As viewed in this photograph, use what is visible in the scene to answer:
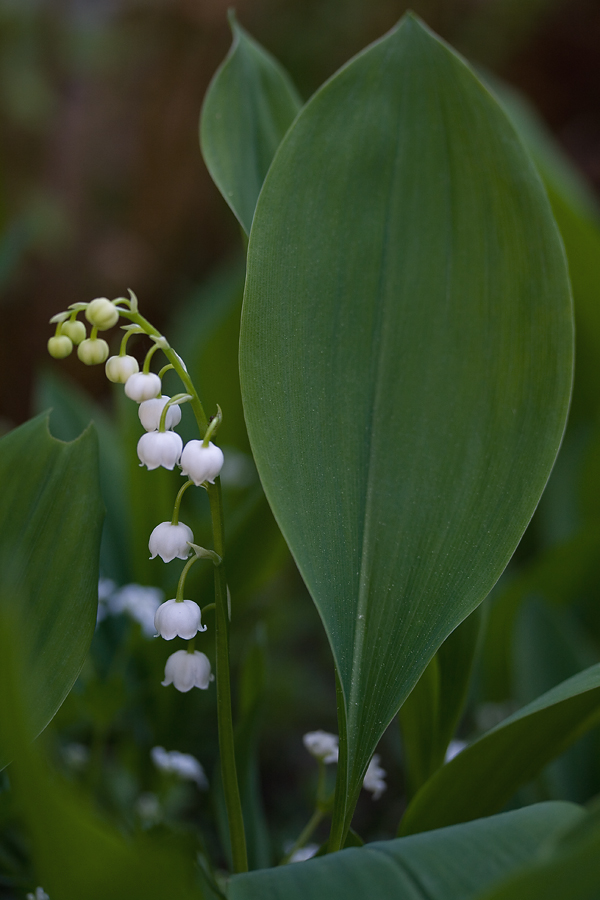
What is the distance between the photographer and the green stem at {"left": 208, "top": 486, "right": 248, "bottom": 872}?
51 cm

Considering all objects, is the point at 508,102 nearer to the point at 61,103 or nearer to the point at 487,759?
the point at 487,759

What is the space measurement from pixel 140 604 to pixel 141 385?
38cm

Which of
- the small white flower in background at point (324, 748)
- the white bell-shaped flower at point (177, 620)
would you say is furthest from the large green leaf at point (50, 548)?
the small white flower in background at point (324, 748)

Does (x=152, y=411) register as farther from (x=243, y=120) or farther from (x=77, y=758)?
(x=77, y=758)

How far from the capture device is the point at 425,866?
0.40m

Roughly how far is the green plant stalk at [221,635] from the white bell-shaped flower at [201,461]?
0.02m

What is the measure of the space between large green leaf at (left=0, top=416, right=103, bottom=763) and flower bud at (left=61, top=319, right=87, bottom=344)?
0.25ft

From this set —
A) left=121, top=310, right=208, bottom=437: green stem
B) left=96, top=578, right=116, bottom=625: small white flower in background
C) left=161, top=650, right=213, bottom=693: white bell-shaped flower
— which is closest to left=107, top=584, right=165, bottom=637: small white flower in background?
left=96, top=578, right=116, bottom=625: small white flower in background

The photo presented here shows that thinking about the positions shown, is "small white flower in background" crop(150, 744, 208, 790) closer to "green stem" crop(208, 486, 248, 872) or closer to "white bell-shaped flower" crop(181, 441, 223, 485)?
"green stem" crop(208, 486, 248, 872)

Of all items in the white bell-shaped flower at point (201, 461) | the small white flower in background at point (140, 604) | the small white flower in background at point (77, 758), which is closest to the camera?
the white bell-shaped flower at point (201, 461)

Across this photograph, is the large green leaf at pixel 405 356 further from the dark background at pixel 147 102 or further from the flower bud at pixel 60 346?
the dark background at pixel 147 102

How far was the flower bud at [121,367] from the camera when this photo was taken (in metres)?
0.51

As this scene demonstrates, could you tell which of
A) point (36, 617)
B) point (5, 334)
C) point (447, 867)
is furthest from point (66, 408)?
point (5, 334)

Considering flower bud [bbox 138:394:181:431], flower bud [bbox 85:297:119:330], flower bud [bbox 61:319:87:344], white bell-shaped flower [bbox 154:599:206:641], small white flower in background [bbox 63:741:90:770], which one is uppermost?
flower bud [bbox 85:297:119:330]
